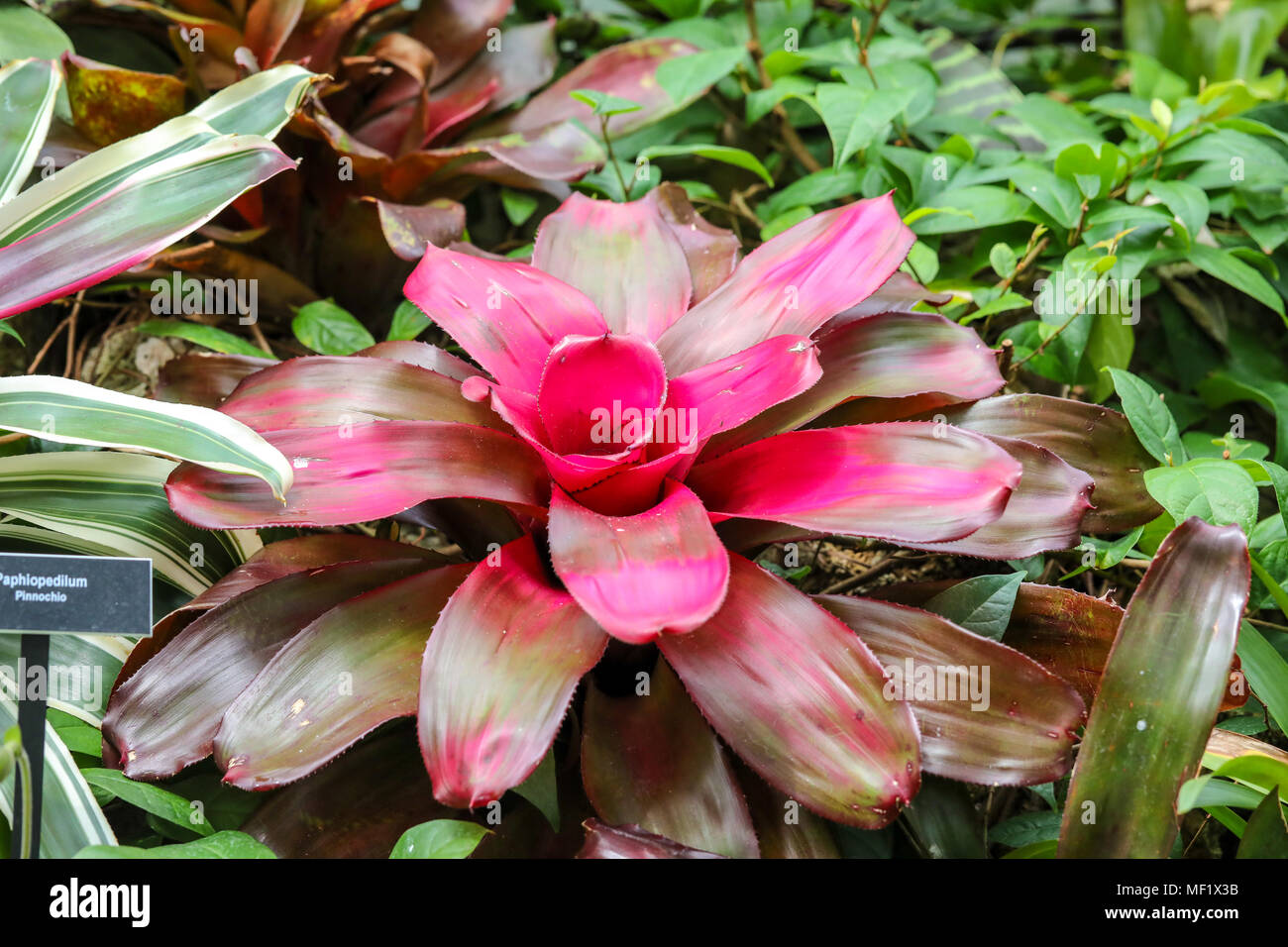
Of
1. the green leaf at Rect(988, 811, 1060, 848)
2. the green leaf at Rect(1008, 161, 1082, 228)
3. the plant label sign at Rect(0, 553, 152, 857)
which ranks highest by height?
the green leaf at Rect(1008, 161, 1082, 228)

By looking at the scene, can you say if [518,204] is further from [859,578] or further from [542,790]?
Answer: [542,790]

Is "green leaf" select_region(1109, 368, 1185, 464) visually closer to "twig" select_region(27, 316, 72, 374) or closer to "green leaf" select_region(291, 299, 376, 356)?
"green leaf" select_region(291, 299, 376, 356)

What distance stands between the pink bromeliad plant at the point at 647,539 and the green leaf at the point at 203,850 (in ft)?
0.24

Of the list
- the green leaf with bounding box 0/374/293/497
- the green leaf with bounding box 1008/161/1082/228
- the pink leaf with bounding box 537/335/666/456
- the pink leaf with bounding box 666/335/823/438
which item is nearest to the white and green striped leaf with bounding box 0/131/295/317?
the green leaf with bounding box 0/374/293/497

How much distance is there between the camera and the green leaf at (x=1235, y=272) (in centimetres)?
142

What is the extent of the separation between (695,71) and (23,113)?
94cm

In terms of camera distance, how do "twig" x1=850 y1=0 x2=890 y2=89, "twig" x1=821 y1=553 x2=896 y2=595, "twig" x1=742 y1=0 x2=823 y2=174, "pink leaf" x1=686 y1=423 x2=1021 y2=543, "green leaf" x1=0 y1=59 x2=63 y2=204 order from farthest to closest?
"twig" x1=742 y1=0 x2=823 y2=174
"twig" x1=850 y1=0 x2=890 y2=89
"twig" x1=821 y1=553 x2=896 y2=595
"green leaf" x1=0 y1=59 x2=63 y2=204
"pink leaf" x1=686 y1=423 x2=1021 y2=543

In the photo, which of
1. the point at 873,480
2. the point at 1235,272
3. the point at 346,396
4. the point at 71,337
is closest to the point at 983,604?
the point at 873,480

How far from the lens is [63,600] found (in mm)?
852

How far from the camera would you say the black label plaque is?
0.85m

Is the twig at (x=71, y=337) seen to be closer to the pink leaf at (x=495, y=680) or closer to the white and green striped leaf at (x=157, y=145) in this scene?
the white and green striped leaf at (x=157, y=145)

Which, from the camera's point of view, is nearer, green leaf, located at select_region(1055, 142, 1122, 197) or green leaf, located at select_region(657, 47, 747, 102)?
green leaf, located at select_region(1055, 142, 1122, 197)

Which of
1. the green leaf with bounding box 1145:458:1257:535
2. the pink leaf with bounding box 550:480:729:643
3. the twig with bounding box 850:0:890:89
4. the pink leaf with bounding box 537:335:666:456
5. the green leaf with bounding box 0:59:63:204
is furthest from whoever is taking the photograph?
the twig with bounding box 850:0:890:89

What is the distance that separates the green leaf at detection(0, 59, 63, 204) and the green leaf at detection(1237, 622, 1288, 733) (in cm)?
146
